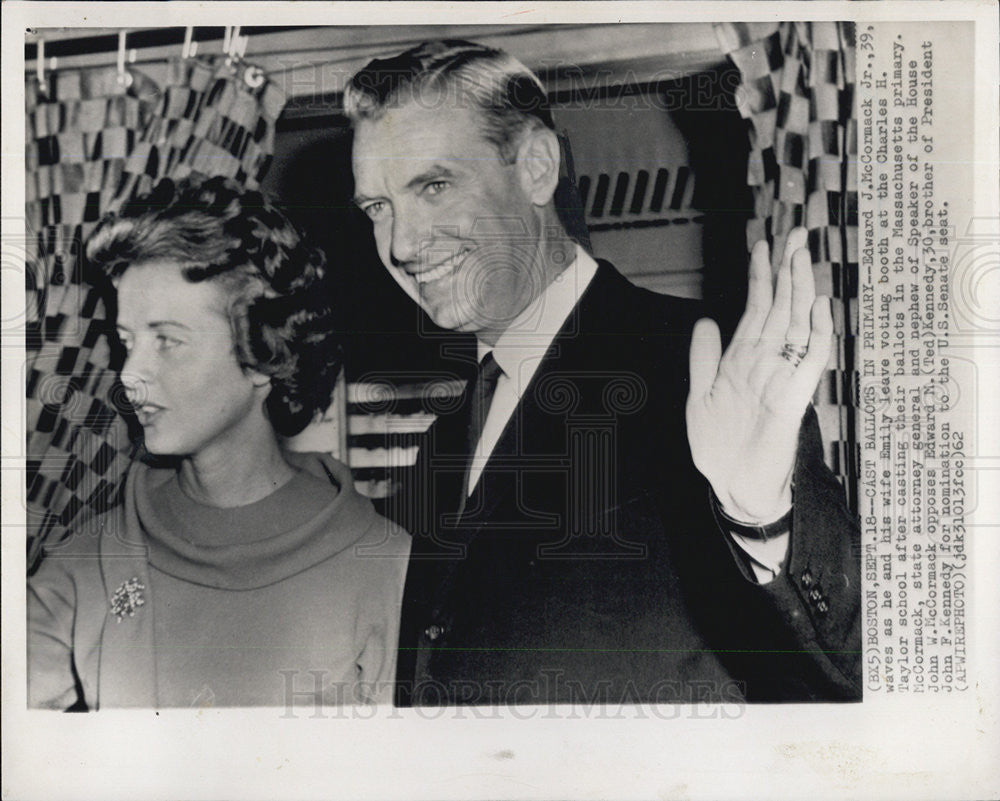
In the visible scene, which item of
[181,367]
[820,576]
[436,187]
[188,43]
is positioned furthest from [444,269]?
[820,576]

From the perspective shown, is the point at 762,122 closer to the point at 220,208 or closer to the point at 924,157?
the point at 924,157

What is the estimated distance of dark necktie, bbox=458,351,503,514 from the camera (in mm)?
1421

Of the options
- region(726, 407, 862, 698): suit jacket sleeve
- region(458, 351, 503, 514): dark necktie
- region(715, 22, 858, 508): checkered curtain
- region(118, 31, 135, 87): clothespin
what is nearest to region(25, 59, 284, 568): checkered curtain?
region(118, 31, 135, 87): clothespin

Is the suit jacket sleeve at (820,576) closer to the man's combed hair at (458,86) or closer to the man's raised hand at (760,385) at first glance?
the man's raised hand at (760,385)

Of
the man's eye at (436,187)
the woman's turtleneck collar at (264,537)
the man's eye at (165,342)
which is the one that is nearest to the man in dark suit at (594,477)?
the man's eye at (436,187)

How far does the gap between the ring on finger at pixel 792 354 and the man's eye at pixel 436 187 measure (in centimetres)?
62

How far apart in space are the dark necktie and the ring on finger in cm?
47

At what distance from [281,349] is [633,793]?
3.06 feet

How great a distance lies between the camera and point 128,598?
142 cm

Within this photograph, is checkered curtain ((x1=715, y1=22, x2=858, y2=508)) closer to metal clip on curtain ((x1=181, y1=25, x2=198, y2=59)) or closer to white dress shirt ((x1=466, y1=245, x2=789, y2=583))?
white dress shirt ((x1=466, y1=245, x2=789, y2=583))

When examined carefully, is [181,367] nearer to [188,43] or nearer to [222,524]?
[222,524]

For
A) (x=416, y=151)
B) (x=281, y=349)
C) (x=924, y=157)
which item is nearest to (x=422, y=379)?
(x=281, y=349)

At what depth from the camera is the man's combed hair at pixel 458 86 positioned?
4.69 ft

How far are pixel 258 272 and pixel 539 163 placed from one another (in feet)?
1.65
